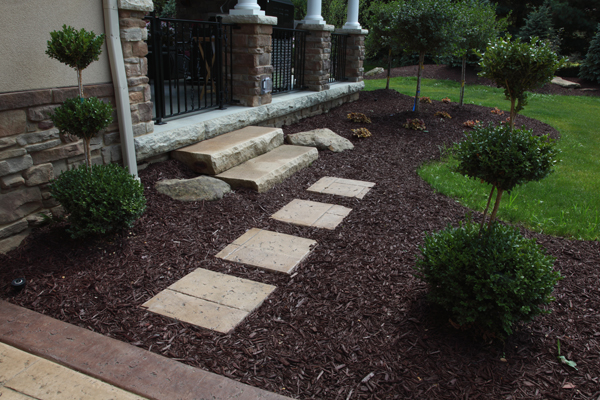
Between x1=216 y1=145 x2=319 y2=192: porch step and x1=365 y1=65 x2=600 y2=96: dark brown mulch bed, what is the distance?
11863 millimetres

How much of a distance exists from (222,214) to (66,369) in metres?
1.97

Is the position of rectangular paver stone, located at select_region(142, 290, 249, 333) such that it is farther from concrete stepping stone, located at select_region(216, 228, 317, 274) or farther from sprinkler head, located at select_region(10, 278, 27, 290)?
sprinkler head, located at select_region(10, 278, 27, 290)

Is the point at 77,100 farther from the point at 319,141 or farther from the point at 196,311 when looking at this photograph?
the point at 319,141

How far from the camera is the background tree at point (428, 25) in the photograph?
24.6 ft

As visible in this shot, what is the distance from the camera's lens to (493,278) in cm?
222

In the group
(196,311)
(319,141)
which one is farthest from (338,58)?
(196,311)

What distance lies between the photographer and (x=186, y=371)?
7.00 ft

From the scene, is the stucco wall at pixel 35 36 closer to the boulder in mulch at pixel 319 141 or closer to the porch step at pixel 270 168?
the porch step at pixel 270 168

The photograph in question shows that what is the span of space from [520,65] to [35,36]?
3.17 m

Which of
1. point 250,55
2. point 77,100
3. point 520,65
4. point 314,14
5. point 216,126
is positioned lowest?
point 216,126

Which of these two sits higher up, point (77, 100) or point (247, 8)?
point (247, 8)

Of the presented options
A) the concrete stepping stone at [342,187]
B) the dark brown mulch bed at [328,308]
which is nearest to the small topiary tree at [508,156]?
the dark brown mulch bed at [328,308]

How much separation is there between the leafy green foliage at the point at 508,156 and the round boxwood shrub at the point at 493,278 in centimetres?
34

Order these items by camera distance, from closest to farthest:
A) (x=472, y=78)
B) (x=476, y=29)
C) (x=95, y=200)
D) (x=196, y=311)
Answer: (x=196, y=311), (x=95, y=200), (x=476, y=29), (x=472, y=78)
